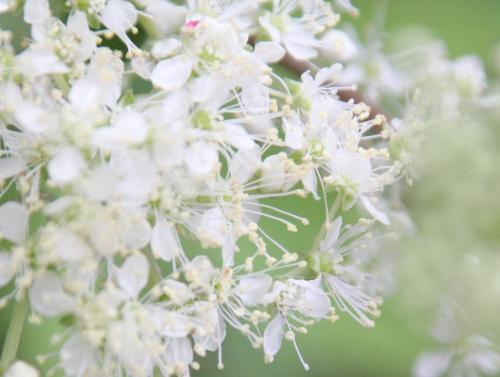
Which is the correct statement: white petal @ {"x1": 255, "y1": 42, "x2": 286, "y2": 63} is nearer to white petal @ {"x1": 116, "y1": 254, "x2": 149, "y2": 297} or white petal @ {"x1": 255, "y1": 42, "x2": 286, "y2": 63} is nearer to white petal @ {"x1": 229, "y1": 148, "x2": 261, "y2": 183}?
white petal @ {"x1": 229, "y1": 148, "x2": 261, "y2": 183}

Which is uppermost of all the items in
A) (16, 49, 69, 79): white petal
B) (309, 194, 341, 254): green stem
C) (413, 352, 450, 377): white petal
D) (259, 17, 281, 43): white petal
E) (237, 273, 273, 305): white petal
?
(16, 49, 69, 79): white petal

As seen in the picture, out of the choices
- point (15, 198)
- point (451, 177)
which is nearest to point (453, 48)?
point (451, 177)

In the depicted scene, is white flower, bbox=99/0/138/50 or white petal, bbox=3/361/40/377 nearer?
white petal, bbox=3/361/40/377

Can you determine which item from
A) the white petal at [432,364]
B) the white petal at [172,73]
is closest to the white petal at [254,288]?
the white petal at [172,73]

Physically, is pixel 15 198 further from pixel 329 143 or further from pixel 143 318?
pixel 329 143

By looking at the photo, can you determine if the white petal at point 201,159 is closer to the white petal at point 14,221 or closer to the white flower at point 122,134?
the white flower at point 122,134

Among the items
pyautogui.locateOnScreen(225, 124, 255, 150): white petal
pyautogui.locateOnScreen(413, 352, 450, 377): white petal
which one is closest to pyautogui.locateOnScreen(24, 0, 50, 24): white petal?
pyautogui.locateOnScreen(225, 124, 255, 150): white petal

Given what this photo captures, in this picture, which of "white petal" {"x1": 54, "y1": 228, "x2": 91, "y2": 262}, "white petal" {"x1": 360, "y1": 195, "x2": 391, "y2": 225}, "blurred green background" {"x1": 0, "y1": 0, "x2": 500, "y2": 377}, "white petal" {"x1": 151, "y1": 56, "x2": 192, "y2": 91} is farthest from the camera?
"blurred green background" {"x1": 0, "y1": 0, "x2": 500, "y2": 377}

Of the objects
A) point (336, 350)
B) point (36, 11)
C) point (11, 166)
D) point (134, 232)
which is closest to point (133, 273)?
point (134, 232)

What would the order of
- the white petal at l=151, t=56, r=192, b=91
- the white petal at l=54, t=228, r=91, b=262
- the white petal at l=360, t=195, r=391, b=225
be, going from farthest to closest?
the white petal at l=360, t=195, r=391, b=225 < the white petal at l=151, t=56, r=192, b=91 < the white petal at l=54, t=228, r=91, b=262
